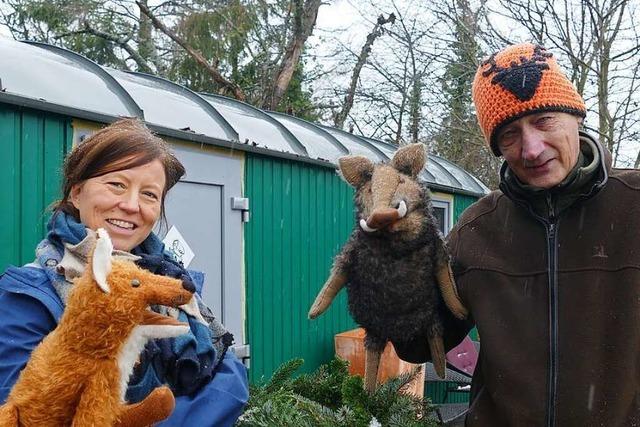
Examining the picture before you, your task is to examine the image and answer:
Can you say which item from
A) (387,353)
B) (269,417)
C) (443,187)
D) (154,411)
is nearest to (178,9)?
(443,187)

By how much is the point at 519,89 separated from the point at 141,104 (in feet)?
9.43

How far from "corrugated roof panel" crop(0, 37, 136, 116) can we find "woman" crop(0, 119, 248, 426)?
5.84 feet

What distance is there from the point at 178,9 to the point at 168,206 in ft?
40.3

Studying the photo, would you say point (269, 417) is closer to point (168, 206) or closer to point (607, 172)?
point (607, 172)

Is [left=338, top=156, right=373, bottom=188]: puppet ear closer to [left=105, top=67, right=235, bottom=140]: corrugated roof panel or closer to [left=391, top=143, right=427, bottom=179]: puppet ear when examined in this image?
[left=391, top=143, right=427, bottom=179]: puppet ear

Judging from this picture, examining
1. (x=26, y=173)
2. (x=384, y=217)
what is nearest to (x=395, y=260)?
(x=384, y=217)

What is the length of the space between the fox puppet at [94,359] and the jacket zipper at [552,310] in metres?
1.11

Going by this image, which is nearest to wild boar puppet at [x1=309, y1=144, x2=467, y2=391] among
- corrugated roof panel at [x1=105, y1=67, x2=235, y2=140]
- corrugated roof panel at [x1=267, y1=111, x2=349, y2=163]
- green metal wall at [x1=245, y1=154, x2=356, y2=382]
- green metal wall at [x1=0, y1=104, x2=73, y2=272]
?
green metal wall at [x1=0, y1=104, x2=73, y2=272]

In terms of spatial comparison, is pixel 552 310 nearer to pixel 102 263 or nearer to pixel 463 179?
pixel 102 263

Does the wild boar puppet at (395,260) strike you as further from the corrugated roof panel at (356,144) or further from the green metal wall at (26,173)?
the corrugated roof panel at (356,144)

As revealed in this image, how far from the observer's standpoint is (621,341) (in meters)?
1.77

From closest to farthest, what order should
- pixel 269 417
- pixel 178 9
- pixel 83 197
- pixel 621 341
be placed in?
pixel 83 197
pixel 621 341
pixel 269 417
pixel 178 9

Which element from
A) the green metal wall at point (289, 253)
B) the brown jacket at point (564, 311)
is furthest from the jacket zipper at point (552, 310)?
the green metal wall at point (289, 253)

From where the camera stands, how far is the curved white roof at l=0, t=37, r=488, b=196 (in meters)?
3.28
